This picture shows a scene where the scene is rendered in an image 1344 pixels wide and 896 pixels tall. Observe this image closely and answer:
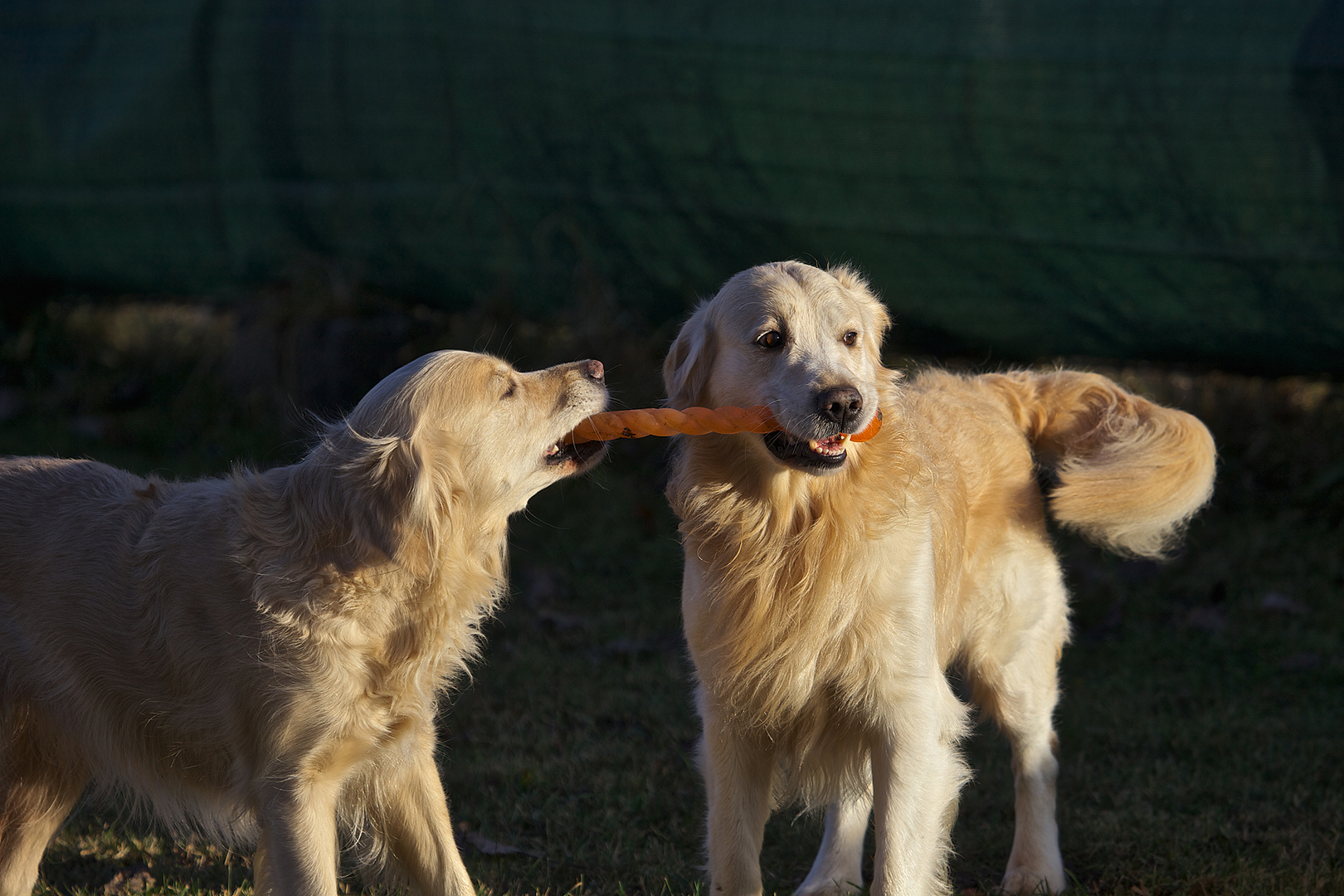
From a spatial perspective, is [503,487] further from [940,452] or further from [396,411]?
[940,452]

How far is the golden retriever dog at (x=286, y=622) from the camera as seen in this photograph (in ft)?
8.97

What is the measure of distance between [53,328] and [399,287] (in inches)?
100

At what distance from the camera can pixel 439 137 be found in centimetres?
671

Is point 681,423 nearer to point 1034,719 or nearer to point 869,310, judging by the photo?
point 869,310

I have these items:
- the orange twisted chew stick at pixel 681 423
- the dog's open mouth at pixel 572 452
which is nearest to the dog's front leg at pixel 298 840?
the dog's open mouth at pixel 572 452

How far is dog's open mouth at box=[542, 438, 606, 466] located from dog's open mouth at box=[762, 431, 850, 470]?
49 cm

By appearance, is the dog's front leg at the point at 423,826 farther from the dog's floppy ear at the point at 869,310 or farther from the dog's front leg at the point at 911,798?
the dog's floppy ear at the point at 869,310

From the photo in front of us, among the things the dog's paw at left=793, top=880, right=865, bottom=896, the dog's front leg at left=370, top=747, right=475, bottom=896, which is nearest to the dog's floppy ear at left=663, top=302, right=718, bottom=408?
the dog's front leg at left=370, top=747, right=475, bottom=896

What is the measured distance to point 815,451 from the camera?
2883 millimetres

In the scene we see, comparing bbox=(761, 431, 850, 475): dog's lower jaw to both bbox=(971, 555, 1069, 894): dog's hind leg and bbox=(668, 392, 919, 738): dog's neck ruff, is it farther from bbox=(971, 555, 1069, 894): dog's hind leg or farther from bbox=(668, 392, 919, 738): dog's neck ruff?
bbox=(971, 555, 1069, 894): dog's hind leg

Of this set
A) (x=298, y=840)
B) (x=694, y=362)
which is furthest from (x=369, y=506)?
(x=694, y=362)

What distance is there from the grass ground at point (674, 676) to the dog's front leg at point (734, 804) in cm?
28

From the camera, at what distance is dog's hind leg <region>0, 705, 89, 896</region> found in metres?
2.96

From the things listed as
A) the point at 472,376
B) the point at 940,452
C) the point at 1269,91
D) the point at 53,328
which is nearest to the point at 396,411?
the point at 472,376
